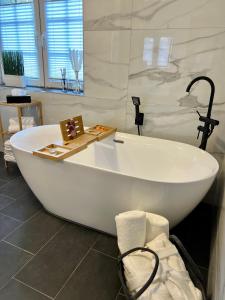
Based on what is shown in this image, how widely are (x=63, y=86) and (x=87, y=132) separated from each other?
0.84m

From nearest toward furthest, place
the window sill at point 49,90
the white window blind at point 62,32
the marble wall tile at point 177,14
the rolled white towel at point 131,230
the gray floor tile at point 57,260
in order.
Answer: the rolled white towel at point 131,230 < the gray floor tile at point 57,260 < the marble wall tile at point 177,14 < the white window blind at point 62,32 < the window sill at point 49,90

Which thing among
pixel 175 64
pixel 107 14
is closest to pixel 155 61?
pixel 175 64

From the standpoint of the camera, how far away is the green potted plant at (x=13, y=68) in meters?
2.62

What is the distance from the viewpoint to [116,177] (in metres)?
1.49

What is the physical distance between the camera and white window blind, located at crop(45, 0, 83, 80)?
2.46 metres

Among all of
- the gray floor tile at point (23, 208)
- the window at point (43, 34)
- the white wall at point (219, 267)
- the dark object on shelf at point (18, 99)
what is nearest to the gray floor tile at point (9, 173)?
the gray floor tile at point (23, 208)

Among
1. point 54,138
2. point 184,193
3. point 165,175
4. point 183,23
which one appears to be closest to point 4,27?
point 54,138

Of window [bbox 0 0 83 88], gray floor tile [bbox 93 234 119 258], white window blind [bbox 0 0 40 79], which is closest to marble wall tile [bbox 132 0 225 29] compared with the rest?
window [bbox 0 0 83 88]

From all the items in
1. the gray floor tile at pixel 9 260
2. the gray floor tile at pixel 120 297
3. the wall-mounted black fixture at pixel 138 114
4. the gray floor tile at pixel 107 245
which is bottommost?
the gray floor tile at pixel 120 297

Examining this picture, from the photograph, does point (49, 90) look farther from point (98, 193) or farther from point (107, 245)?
point (107, 245)

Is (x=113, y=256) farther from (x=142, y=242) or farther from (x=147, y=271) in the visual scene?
(x=147, y=271)

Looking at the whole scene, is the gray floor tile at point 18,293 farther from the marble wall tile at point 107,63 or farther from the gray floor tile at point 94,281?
the marble wall tile at point 107,63

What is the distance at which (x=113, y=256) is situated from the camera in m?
1.60

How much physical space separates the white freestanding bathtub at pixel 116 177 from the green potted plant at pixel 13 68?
2.97 ft
